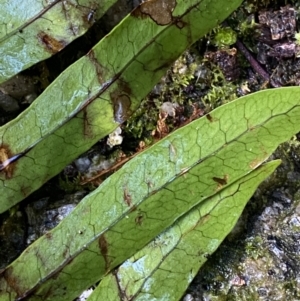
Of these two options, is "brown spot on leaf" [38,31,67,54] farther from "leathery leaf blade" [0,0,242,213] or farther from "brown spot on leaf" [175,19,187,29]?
"brown spot on leaf" [175,19,187,29]

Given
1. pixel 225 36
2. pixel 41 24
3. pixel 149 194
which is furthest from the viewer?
pixel 225 36

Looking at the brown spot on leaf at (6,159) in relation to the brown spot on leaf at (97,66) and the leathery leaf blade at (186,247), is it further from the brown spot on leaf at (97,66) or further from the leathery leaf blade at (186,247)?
the leathery leaf blade at (186,247)

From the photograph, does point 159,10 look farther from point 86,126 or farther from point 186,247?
point 186,247

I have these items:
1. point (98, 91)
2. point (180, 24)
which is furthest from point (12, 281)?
point (180, 24)

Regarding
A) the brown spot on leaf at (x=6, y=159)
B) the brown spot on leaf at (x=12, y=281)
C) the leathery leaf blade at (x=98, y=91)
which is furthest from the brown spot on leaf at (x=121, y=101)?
the brown spot on leaf at (x=12, y=281)

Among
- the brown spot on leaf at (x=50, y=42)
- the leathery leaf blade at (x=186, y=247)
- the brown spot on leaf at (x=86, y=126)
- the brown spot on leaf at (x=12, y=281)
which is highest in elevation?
the brown spot on leaf at (x=50, y=42)
